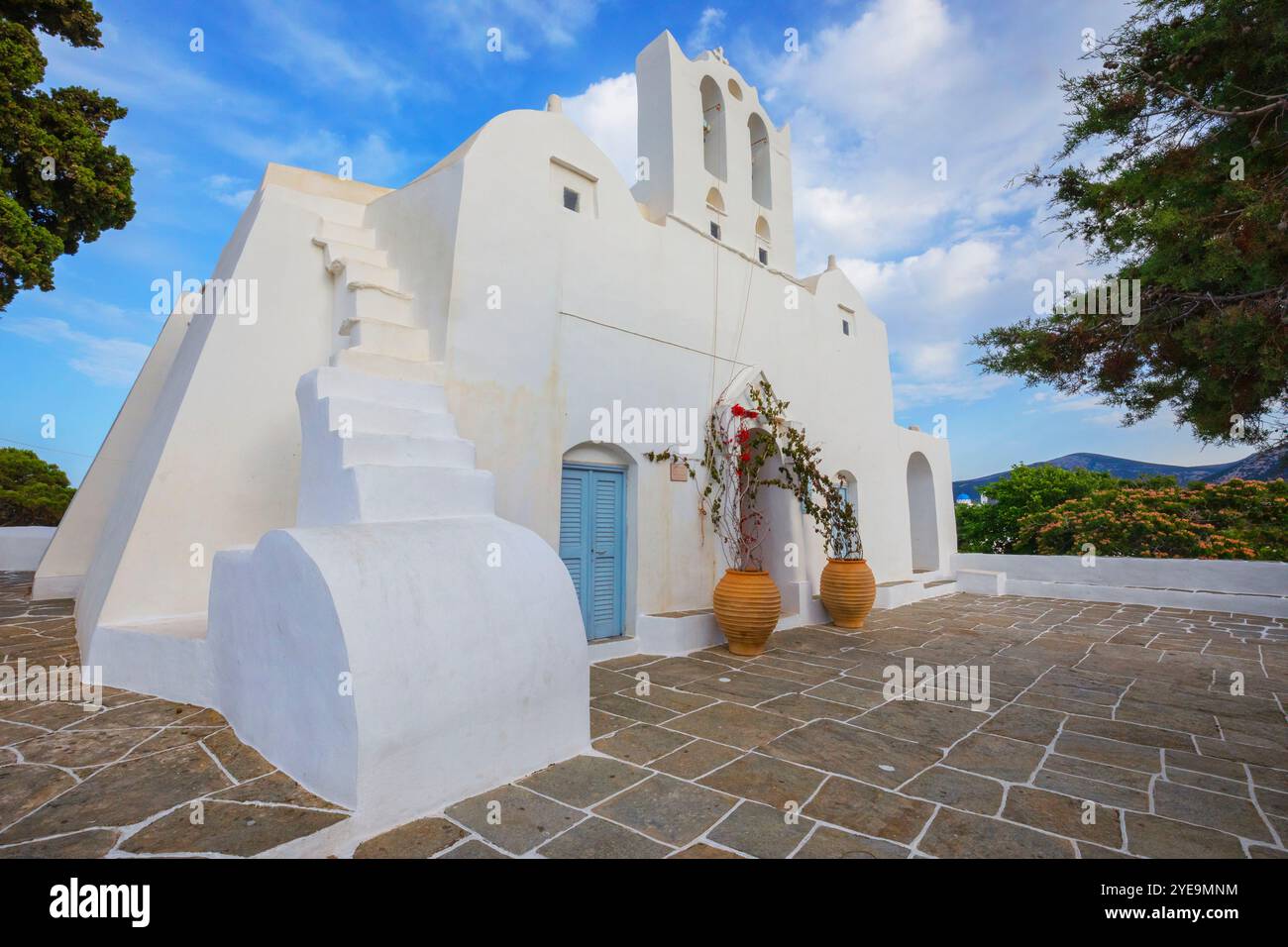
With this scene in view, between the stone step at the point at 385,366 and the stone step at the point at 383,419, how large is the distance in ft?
1.43

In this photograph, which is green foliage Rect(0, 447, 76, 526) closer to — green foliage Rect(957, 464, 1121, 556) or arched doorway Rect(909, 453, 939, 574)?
arched doorway Rect(909, 453, 939, 574)

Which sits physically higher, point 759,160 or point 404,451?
point 759,160

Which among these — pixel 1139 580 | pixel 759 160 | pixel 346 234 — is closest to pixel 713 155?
pixel 759 160

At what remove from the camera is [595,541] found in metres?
6.37

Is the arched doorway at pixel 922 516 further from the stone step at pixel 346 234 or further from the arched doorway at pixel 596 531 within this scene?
the stone step at pixel 346 234

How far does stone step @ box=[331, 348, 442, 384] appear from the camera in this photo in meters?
4.53

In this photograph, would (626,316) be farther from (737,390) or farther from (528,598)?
(528,598)

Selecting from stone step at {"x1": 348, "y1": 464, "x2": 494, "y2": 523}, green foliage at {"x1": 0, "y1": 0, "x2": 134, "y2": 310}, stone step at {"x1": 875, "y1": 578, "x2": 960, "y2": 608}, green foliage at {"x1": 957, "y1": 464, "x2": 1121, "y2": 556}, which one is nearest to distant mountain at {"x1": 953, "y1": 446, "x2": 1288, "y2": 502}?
green foliage at {"x1": 957, "y1": 464, "x2": 1121, "y2": 556}

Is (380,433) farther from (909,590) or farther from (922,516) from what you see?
(922,516)

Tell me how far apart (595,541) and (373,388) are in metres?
2.82

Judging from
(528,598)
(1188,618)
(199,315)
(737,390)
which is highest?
(199,315)

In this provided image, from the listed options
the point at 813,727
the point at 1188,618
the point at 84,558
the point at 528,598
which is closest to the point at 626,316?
the point at 528,598

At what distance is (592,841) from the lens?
2.55 m

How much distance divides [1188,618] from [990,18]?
348 inches
